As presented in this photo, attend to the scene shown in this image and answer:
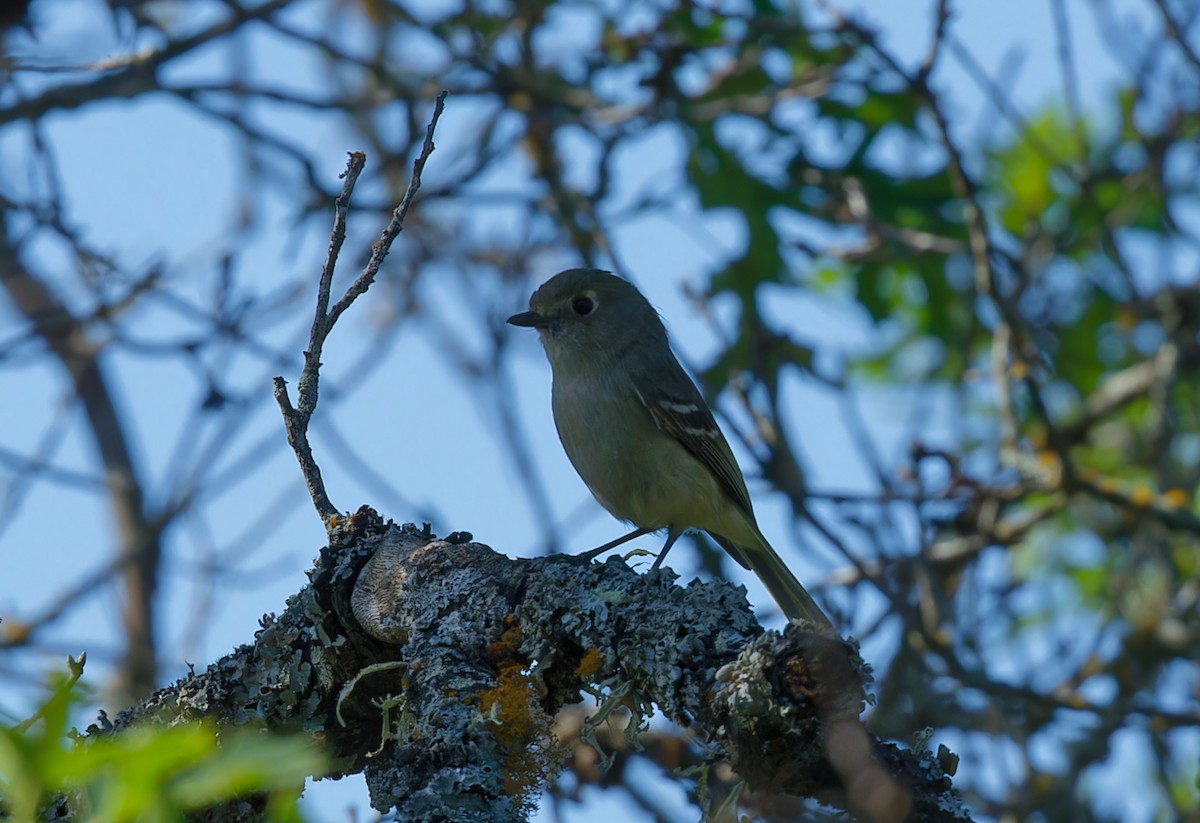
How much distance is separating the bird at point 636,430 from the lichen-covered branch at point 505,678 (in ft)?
7.41

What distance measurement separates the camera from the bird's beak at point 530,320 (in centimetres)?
551

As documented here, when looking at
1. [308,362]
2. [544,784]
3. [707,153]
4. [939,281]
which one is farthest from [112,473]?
[544,784]

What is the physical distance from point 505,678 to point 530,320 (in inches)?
129

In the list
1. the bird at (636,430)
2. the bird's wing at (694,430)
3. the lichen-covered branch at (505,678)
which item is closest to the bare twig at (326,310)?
the lichen-covered branch at (505,678)

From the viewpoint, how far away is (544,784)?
224cm

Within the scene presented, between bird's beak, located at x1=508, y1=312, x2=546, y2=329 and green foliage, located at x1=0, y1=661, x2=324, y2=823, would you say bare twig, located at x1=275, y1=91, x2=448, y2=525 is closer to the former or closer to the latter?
green foliage, located at x1=0, y1=661, x2=324, y2=823

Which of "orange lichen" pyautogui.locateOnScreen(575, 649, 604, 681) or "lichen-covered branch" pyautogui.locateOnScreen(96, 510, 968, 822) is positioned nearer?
"lichen-covered branch" pyautogui.locateOnScreen(96, 510, 968, 822)

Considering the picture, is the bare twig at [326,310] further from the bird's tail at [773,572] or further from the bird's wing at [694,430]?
the bird's tail at [773,572]

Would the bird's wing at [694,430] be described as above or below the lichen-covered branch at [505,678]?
above

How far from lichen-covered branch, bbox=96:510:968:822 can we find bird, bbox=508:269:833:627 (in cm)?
226

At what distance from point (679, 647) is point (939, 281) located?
16.0ft

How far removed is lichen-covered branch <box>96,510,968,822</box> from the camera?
181 centimetres

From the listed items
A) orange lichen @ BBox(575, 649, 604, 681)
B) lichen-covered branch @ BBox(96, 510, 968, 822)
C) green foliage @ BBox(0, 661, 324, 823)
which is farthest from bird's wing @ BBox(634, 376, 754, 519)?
green foliage @ BBox(0, 661, 324, 823)

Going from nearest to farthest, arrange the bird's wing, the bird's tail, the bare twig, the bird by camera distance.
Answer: the bare twig < the bird < the bird's wing < the bird's tail
